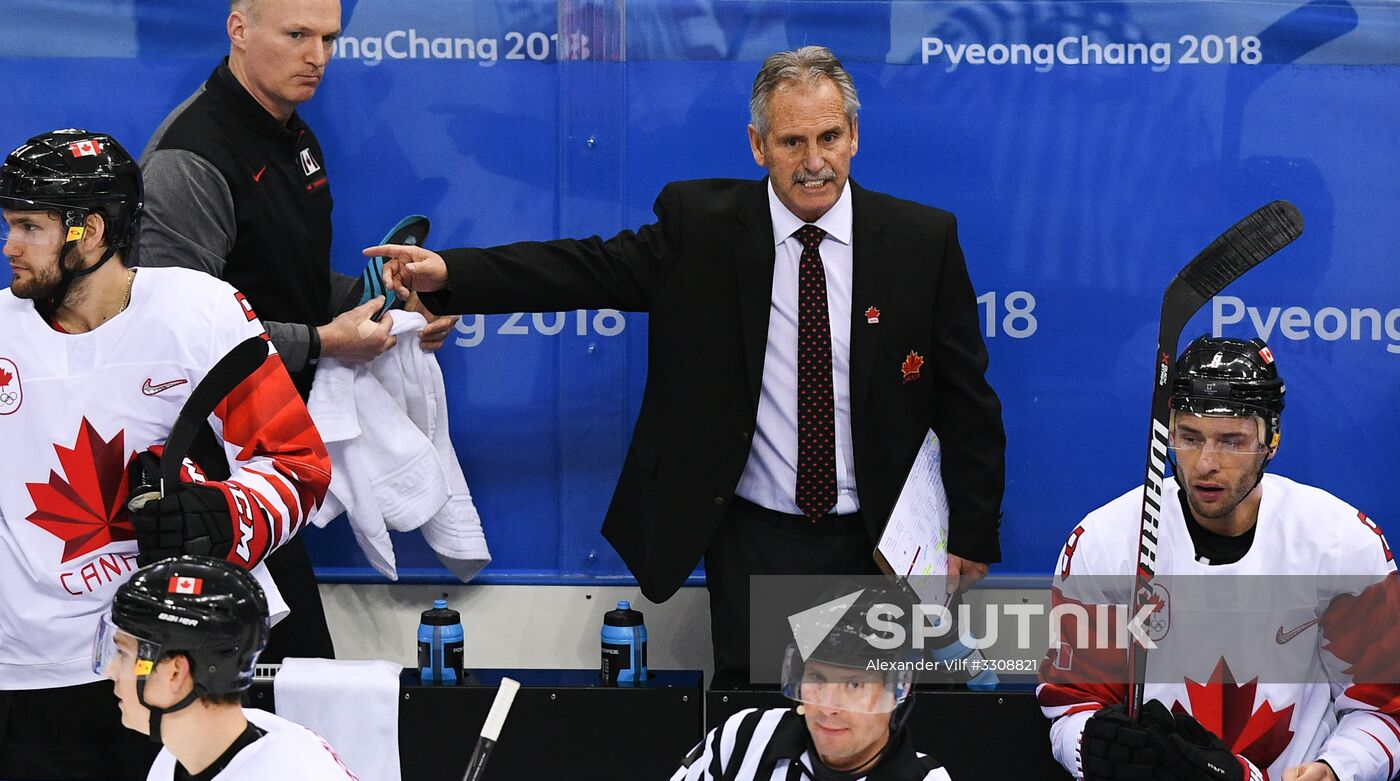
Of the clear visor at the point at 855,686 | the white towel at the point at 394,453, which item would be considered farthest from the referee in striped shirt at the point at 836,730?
the white towel at the point at 394,453

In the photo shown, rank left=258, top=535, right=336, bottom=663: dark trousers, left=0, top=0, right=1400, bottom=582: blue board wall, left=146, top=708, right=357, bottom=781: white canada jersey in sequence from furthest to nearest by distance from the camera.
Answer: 1. left=0, top=0, right=1400, bottom=582: blue board wall
2. left=258, top=535, right=336, bottom=663: dark trousers
3. left=146, top=708, right=357, bottom=781: white canada jersey

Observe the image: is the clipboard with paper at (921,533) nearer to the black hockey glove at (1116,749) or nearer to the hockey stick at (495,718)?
the black hockey glove at (1116,749)

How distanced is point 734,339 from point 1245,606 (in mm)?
1201

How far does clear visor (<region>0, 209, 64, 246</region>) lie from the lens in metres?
3.16

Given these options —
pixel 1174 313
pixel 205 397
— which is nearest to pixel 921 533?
pixel 1174 313

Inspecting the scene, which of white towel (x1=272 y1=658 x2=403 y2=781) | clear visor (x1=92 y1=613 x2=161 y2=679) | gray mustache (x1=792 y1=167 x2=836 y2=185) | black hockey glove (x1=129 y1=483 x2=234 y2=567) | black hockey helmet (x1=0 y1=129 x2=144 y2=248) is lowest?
white towel (x1=272 y1=658 x2=403 y2=781)

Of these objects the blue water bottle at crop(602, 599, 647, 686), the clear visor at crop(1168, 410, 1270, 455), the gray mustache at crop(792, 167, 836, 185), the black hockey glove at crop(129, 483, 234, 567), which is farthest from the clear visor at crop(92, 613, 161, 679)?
the clear visor at crop(1168, 410, 1270, 455)

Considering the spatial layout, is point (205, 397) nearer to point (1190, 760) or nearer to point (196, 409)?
point (196, 409)

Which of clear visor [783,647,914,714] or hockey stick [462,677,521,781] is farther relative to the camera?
clear visor [783,647,914,714]

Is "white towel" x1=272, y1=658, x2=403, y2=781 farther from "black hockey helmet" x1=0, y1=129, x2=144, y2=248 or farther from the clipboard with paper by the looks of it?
the clipboard with paper

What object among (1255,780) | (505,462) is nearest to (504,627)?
(505,462)

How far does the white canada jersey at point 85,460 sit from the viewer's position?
313cm

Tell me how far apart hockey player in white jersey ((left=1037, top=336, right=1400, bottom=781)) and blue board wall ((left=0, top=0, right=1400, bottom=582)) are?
1.01 metres

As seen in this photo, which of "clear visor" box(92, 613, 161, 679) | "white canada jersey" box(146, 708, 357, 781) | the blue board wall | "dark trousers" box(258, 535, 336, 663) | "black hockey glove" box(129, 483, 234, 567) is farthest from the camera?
the blue board wall
